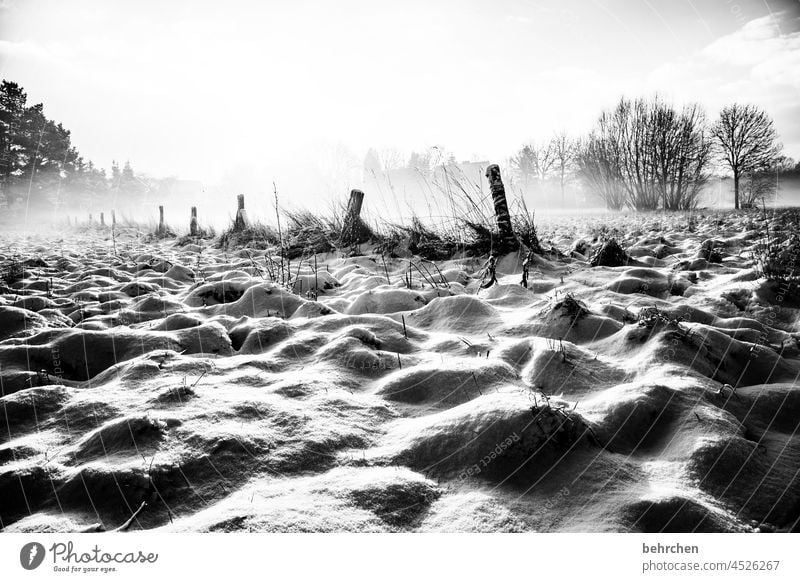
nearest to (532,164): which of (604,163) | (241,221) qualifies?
(604,163)

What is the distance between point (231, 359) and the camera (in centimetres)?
222

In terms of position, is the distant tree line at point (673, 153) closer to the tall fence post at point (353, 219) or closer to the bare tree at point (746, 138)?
the bare tree at point (746, 138)

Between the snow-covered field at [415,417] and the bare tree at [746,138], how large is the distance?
17.2 m

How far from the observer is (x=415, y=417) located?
166 cm

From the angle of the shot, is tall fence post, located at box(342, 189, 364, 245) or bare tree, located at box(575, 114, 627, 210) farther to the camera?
bare tree, located at box(575, 114, 627, 210)

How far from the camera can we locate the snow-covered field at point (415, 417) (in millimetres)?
1154

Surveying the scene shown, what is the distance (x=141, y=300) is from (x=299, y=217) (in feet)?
15.6

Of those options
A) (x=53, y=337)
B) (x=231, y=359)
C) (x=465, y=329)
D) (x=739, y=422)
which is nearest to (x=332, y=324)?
(x=231, y=359)

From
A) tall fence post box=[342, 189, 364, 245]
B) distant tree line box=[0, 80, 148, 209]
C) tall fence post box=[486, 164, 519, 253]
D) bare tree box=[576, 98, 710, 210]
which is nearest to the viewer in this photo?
tall fence post box=[486, 164, 519, 253]
